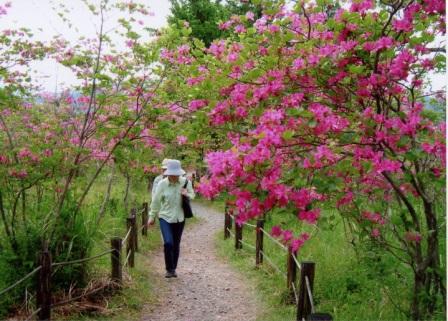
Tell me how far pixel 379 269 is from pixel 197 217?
38.1 ft

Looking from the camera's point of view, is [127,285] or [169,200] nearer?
[127,285]

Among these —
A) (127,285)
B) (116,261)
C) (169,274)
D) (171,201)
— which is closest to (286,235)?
(116,261)

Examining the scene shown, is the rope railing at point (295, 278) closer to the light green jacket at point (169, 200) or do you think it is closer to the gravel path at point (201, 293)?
the gravel path at point (201, 293)

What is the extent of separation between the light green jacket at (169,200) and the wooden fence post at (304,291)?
8.18 ft

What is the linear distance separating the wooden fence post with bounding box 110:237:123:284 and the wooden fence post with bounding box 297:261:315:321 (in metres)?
2.36

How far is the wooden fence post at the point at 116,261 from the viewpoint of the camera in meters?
6.07


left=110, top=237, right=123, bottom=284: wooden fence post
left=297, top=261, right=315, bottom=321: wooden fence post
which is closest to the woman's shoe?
left=110, top=237, right=123, bottom=284: wooden fence post

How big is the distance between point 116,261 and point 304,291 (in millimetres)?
2447

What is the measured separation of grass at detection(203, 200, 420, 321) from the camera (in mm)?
4656

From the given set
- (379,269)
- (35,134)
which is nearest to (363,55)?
(379,269)

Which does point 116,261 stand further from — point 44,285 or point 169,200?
point 44,285

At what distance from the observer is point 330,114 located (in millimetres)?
3385

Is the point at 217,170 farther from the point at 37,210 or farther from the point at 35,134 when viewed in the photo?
the point at 35,134

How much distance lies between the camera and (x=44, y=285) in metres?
4.64
